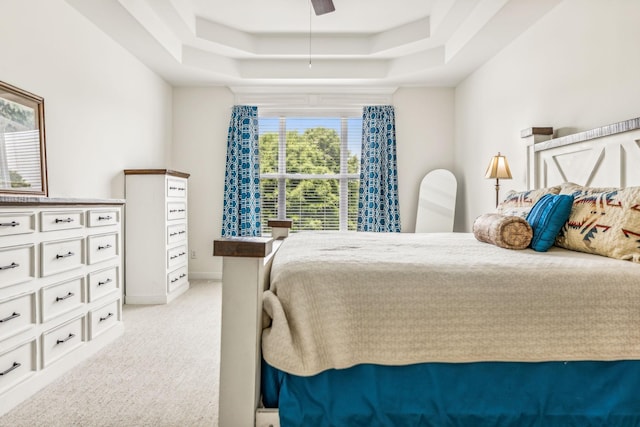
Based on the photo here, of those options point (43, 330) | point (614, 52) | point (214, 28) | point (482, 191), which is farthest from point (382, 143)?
point (43, 330)

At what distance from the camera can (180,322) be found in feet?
11.1

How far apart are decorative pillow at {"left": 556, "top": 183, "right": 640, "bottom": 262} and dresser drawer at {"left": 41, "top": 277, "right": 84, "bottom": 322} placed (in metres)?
2.72

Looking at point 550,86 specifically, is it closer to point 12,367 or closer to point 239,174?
point 239,174

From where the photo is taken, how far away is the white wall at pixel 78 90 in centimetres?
266

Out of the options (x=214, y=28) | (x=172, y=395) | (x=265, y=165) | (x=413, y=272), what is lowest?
(x=172, y=395)

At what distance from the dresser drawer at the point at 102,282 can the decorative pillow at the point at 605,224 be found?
279 centimetres

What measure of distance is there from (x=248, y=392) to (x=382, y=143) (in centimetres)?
428

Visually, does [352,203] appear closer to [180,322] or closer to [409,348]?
[180,322]

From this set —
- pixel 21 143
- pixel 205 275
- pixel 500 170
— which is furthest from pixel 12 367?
pixel 500 170

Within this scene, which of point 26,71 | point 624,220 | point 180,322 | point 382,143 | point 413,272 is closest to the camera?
point 413,272

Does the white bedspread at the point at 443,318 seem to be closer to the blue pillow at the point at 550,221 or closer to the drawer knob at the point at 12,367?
the blue pillow at the point at 550,221

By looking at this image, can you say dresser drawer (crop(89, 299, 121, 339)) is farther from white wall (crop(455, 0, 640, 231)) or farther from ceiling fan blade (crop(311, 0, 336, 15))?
white wall (crop(455, 0, 640, 231))

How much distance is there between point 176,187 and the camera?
4355mm

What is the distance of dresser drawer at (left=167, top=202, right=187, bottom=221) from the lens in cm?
417
